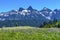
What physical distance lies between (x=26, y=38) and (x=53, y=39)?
2255 mm

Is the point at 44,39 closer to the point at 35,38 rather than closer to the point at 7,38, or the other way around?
the point at 35,38

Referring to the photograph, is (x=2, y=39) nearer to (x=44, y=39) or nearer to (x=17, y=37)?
(x=17, y=37)

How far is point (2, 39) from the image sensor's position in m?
17.3

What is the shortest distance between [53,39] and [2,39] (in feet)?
13.8

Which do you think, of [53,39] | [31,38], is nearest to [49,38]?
[53,39]

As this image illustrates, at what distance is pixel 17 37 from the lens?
59.2 ft

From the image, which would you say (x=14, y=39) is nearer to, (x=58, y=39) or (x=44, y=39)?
(x=44, y=39)

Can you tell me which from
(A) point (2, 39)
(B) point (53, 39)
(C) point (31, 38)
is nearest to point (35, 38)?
(C) point (31, 38)

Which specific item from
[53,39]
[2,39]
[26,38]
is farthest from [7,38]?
[53,39]

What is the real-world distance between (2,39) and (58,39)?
15.4ft

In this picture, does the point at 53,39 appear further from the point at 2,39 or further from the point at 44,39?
the point at 2,39

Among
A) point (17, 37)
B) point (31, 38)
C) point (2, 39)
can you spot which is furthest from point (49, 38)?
point (2, 39)

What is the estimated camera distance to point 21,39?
57.1 ft

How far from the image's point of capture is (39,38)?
59.1 ft
